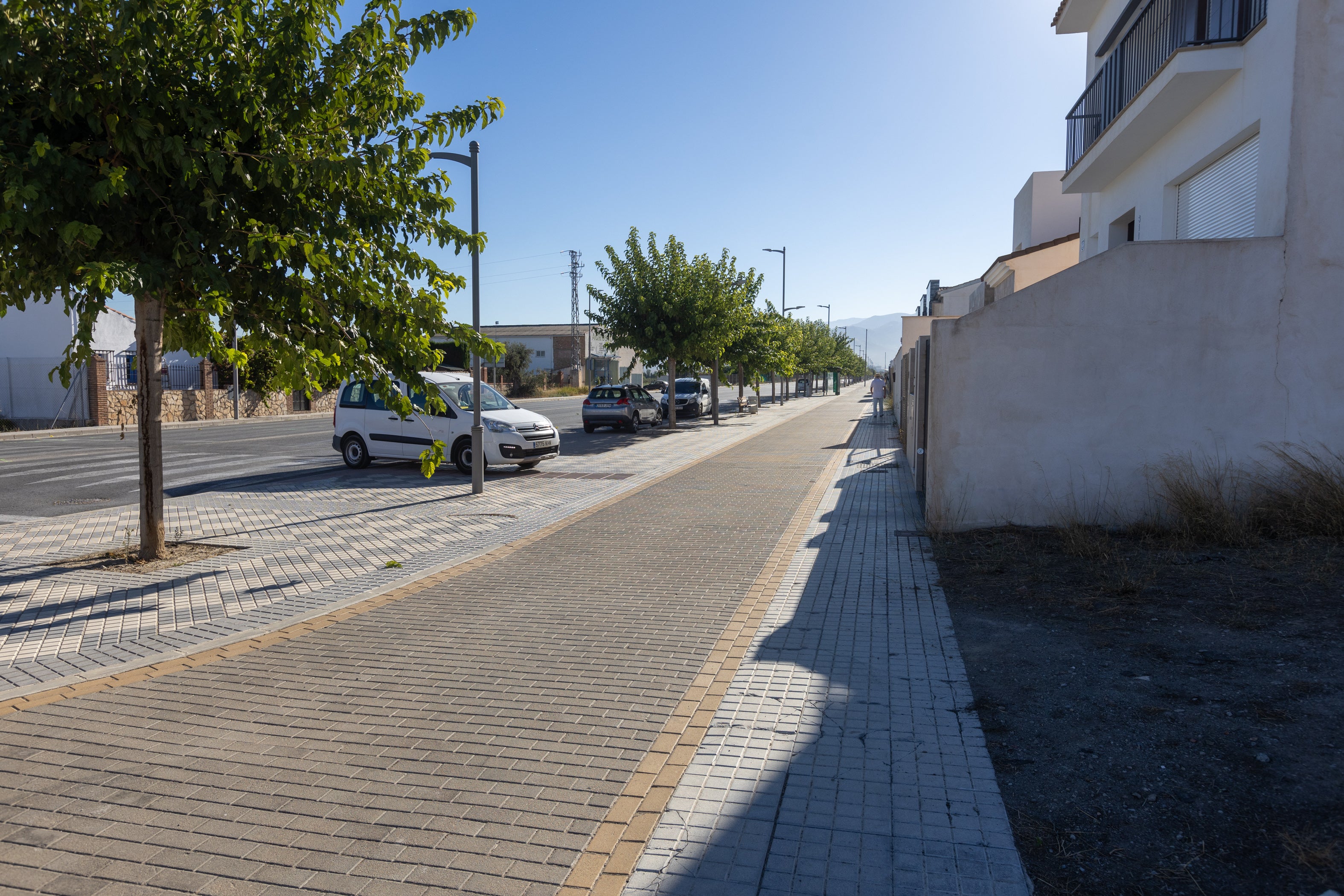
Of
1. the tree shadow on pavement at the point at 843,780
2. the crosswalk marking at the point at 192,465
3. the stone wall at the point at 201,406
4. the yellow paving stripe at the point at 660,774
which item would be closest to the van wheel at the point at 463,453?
the crosswalk marking at the point at 192,465

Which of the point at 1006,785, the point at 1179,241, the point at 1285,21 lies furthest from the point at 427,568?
the point at 1285,21

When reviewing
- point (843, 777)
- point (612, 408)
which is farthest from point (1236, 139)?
point (612, 408)

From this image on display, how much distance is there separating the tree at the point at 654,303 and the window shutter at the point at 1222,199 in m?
17.7

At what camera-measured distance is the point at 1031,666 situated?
533cm

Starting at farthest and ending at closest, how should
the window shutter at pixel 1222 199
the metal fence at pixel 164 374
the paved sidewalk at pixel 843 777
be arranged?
1. the metal fence at pixel 164 374
2. the window shutter at pixel 1222 199
3. the paved sidewalk at pixel 843 777

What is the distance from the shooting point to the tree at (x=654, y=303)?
29.4 metres

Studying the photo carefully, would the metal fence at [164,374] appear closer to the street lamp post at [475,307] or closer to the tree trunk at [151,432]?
the street lamp post at [475,307]

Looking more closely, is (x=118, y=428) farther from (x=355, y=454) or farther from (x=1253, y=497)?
(x=1253, y=497)

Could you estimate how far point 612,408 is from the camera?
91.5ft

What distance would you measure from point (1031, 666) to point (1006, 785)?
164 cm

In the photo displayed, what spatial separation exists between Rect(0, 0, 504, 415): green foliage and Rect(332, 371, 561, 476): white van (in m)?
7.17

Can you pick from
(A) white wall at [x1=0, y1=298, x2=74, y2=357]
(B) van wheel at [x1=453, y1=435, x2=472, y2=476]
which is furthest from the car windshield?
(A) white wall at [x1=0, y1=298, x2=74, y2=357]

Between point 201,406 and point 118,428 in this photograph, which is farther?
point 201,406

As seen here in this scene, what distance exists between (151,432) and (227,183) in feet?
7.97
